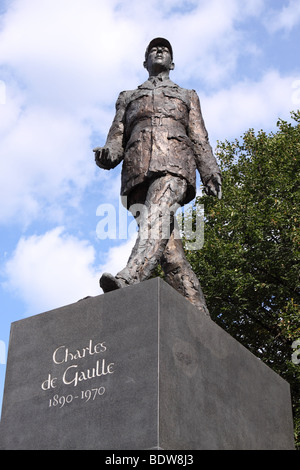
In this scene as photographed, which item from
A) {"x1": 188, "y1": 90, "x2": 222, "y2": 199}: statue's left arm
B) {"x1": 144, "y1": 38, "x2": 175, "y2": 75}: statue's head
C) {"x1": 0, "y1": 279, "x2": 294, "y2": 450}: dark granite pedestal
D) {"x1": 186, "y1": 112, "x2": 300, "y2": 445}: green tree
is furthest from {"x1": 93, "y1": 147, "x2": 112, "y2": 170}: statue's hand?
{"x1": 186, "y1": 112, "x2": 300, "y2": 445}: green tree

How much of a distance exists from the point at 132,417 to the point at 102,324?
997 millimetres

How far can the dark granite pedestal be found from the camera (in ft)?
19.0

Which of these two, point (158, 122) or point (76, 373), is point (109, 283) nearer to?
point (76, 373)

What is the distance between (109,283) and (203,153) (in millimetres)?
2708

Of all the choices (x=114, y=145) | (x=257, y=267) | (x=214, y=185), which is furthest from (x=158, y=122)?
(x=257, y=267)

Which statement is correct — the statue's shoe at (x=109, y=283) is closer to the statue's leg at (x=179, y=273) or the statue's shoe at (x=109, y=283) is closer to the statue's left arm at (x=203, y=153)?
the statue's leg at (x=179, y=273)

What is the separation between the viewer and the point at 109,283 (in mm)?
6789

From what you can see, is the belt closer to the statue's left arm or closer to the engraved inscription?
the statue's left arm

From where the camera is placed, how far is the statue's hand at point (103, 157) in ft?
28.7

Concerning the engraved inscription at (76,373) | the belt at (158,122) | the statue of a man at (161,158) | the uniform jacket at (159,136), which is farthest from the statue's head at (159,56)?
the engraved inscription at (76,373)

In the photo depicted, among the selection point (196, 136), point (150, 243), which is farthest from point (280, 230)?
point (150, 243)

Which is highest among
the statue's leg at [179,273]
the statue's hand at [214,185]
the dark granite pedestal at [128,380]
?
the statue's hand at [214,185]
